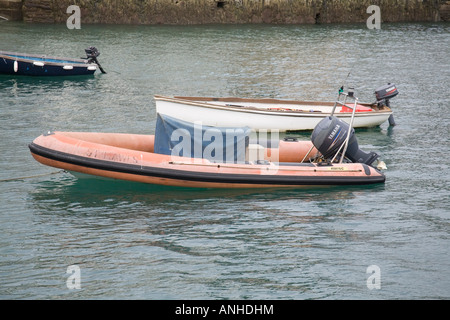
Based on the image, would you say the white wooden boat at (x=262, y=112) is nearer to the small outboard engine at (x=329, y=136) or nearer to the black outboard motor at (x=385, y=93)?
the black outboard motor at (x=385, y=93)

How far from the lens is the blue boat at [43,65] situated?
2770 centimetres

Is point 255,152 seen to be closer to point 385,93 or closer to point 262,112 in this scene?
point 262,112

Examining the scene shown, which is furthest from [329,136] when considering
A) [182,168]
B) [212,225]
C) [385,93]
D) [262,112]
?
[385,93]

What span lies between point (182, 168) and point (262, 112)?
5.57 meters

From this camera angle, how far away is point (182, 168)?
1504 cm

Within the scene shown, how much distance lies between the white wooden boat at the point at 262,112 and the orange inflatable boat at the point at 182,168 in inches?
164

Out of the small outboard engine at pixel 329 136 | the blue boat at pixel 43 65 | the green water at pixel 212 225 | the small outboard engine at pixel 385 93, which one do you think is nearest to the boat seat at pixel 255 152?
the green water at pixel 212 225

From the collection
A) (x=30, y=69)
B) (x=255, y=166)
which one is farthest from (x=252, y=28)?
(x=255, y=166)

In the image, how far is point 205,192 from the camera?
1536 centimetres

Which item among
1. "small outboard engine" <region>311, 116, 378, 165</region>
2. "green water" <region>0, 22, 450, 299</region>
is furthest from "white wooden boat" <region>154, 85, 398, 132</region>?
"small outboard engine" <region>311, 116, 378, 165</region>

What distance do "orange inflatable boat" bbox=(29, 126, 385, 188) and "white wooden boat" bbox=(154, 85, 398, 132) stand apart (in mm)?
4165

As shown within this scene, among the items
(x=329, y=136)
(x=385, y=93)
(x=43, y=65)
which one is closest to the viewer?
(x=329, y=136)

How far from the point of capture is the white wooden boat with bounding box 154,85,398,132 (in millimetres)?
19688
